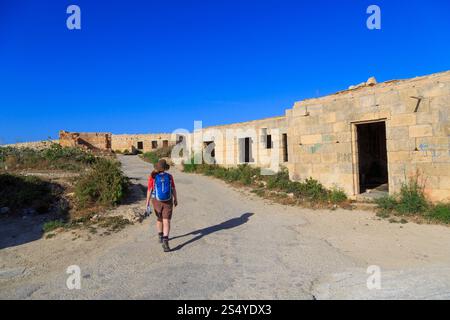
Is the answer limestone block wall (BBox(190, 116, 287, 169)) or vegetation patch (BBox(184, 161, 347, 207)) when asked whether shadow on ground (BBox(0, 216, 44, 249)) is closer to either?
vegetation patch (BBox(184, 161, 347, 207))

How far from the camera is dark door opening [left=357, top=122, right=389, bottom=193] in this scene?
11.2 metres

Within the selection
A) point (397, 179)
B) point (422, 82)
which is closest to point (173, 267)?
point (397, 179)

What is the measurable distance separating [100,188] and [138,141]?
27189 millimetres

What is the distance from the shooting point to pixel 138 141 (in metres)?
33.9

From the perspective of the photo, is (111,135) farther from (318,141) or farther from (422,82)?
(422,82)

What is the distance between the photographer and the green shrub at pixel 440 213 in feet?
19.3

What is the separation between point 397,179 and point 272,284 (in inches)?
211

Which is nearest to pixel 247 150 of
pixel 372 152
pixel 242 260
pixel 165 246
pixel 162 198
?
pixel 372 152

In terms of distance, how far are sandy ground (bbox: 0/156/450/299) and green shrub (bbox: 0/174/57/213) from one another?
2.72ft

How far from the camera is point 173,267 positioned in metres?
4.00

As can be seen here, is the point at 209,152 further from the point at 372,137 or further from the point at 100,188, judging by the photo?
the point at 100,188

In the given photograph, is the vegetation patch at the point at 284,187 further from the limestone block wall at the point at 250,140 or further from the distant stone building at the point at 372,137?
the limestone block wall at the point at 250,140

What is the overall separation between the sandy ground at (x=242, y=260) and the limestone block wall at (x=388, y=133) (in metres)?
1.57

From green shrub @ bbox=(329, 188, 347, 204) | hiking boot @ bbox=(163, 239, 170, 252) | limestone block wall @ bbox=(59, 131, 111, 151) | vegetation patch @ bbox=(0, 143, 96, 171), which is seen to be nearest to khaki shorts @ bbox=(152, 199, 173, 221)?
hiking boot @ bbox=(163, 239, 170, 252)
